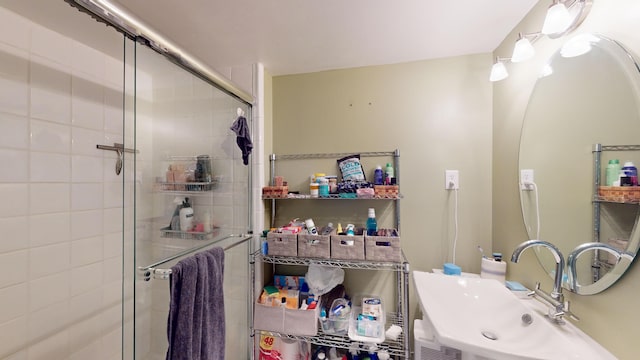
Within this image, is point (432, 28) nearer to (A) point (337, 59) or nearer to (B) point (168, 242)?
(A) point (337, 59)

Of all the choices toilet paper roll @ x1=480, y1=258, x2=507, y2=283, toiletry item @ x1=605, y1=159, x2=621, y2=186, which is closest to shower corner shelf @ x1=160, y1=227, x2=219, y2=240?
toilet paper roll @ x1=480, y1=258, x2=507, y2=283

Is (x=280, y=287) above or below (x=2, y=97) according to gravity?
below

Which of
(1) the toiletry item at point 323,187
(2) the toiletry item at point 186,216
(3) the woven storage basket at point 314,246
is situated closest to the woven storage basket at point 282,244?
(3) the woven storage basket at point 314,246

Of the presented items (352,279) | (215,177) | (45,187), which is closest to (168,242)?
(215,177)

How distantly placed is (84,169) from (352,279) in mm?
1490

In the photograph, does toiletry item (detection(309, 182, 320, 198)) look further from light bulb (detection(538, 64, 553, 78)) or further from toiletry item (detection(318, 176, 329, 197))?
light bulb (detection(538, 64, 553, 78))

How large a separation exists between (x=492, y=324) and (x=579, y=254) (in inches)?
16.0

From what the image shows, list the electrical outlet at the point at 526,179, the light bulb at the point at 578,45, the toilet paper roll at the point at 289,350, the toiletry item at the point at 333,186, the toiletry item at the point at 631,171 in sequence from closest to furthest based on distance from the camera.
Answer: the toiletry item at the point at 631,171
the light bulb at the point at 578,45
the electrical outlet at the point at 526,179
the toilet paper roll at the point at 289,350
the toiletry item at the point at 333,186

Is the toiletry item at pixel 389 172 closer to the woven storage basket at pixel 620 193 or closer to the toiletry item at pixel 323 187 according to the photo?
the toiletry item at pixel 323 187

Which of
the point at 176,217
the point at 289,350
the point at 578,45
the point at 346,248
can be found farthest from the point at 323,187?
the point at 578,45

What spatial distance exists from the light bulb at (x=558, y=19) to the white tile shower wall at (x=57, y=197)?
1754 mm

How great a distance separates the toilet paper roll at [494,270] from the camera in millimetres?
1130

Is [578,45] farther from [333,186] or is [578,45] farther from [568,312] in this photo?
[333,186]

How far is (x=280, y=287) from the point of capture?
141 cm
